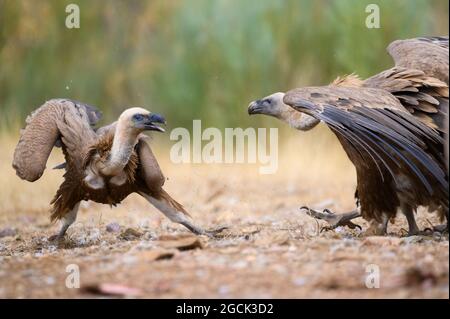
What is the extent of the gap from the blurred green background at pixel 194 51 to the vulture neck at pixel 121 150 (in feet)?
21.6

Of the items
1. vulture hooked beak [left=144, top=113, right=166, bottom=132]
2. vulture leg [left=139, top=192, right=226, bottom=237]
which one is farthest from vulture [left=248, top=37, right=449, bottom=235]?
vulture leg [left=139, top=192, right=226, bottom=237]

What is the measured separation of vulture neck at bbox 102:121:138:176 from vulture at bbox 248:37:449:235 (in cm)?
126

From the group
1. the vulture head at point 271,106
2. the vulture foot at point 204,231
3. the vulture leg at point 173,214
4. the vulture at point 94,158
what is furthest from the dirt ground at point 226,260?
the vulture head at point 271,106

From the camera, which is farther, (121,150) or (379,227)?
(379,227)

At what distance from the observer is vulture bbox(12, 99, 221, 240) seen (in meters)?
6.94

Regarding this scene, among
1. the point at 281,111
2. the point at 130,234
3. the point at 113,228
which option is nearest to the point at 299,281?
the point at 130,234

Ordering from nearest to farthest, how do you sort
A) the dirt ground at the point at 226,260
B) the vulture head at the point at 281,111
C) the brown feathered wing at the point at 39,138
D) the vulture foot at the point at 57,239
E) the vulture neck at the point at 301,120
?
1. the dirt ground at the point at 226,260
2. the brown feathered wing at the point at 39,138
3. the vulture foot at the point at 57,239
4. the vulture neck at the point at 301,120
5. the vulture head at the point at 281,111

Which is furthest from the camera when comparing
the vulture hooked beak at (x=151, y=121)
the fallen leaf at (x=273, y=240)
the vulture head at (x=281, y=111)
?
the vulture head at (x=281, y=111)

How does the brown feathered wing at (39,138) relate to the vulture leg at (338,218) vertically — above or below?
above

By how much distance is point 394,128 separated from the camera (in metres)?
6.18

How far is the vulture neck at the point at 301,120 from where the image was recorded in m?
7.76

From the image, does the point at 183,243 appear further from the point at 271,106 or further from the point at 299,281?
the point at 271,106

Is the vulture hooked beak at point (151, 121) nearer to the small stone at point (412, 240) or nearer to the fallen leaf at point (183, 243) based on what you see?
the fallen leaf at point (183, 243)

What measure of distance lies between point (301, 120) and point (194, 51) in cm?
763
